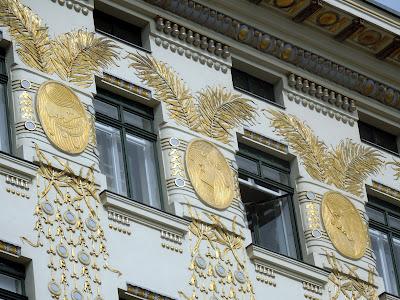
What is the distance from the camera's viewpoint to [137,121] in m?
27.6

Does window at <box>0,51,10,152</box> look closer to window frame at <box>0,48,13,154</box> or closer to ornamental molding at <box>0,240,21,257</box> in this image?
window frame at <box>0,48,13,154</box>

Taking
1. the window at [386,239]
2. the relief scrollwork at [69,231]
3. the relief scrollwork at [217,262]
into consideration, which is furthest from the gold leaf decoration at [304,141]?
the relief scrollwork at [69,231]

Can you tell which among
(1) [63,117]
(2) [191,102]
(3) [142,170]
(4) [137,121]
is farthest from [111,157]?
→ (2) [191,102]

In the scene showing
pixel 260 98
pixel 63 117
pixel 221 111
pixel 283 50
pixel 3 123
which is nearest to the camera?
pixel 3 123

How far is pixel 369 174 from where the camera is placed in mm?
29922

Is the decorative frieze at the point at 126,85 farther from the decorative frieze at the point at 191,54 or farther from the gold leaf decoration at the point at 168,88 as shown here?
the decorative frieze at the point at 191,54

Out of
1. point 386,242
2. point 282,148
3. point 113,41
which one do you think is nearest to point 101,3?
point 113,41

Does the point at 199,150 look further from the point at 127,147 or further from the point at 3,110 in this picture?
the point at 3,110

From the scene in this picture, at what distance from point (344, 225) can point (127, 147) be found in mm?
3605

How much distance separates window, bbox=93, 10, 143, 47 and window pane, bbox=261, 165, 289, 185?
8.21 feet

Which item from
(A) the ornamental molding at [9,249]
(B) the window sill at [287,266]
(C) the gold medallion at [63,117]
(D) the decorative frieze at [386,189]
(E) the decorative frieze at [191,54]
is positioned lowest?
(A) the ornamental molding at [9,249]

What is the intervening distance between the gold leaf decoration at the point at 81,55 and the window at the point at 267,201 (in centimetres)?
247

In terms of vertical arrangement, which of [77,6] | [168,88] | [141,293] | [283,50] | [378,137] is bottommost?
[141,293]

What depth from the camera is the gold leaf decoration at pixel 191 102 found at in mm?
27797
